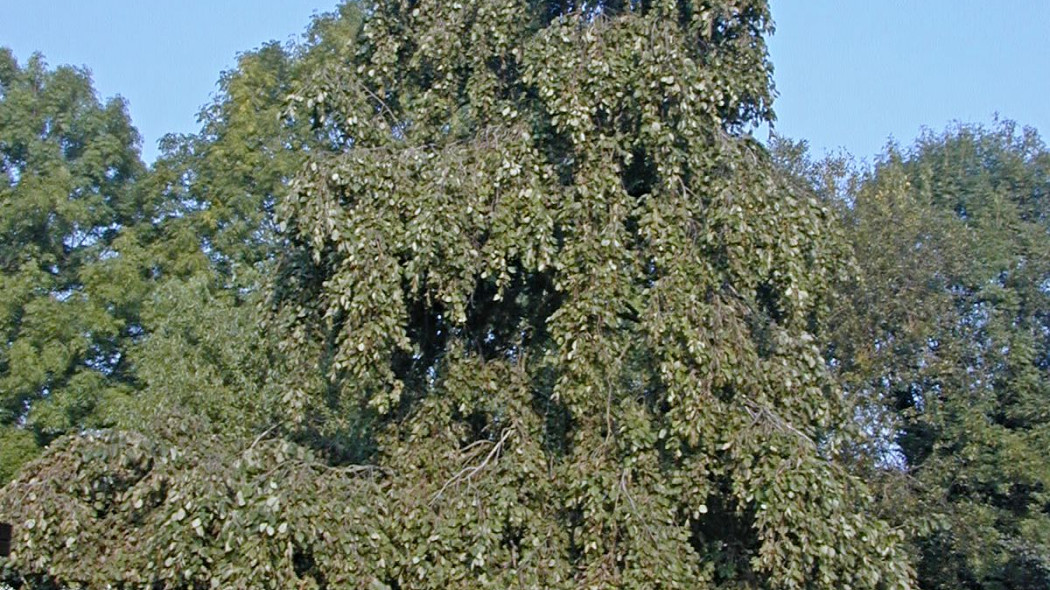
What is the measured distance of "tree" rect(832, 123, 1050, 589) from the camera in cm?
1734

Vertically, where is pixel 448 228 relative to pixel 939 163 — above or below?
below

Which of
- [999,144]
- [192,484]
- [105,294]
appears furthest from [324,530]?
[999,144]

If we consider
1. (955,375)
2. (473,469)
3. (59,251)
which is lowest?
(473,469)

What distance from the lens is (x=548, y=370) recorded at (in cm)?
1141

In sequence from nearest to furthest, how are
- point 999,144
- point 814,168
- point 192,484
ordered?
→ point 192,484 < point 814,168 < point 999,144

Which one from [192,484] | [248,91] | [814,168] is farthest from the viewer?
[248,91]

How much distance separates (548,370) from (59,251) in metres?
16.8

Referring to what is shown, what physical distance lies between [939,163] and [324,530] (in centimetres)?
1646

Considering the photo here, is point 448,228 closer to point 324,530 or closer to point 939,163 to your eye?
point 324,530

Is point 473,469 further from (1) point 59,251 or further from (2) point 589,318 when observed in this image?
(1) point 59,251

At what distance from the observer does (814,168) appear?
20.3 metres

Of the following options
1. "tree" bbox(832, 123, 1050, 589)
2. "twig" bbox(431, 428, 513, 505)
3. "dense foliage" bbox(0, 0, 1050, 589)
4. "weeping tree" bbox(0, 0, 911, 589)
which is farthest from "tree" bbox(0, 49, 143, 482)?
"tree" bbox(832, 123, 1050, 589)

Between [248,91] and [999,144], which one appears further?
[248,91]

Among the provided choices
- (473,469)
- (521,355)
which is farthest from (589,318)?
(473,469)
